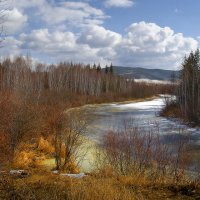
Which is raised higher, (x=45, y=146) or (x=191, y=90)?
(x=191, y=90)

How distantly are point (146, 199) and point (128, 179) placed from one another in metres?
2.00

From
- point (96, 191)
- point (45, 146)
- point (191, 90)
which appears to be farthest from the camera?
point (191, 90)

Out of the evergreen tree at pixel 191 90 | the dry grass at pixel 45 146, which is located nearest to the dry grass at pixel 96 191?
the dry grass at pixel 45 146

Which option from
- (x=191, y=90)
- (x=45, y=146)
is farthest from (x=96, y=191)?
(x=191, y=90)

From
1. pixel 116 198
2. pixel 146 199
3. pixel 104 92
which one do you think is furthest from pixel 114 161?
pixel 104 92

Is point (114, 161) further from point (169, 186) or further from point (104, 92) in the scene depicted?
point (104, 92)

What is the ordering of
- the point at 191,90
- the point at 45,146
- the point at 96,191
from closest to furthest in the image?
the point at 96,191
the point at 45,146
the point at 191,90

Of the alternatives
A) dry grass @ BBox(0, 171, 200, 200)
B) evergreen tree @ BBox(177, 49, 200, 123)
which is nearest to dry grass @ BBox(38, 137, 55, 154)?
dry grass @ BBox(0, 171, 200, 200)

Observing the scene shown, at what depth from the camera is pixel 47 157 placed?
837 inches

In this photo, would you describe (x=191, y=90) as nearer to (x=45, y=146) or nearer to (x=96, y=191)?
(x=45, y=146)

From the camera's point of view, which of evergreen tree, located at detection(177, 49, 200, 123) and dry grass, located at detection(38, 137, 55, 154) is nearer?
dry grass, located at detection(38, 137, 55, 154)

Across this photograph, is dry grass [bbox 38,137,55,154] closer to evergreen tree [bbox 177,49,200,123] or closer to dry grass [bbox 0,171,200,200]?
dry grass [bbox 0,171,200,200]

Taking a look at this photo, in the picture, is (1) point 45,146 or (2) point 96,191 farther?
(1) point 45,146

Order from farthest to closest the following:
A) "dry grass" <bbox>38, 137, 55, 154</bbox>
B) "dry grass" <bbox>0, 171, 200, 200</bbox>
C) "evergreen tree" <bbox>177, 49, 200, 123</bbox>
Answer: "evergreen tree" <bbox>177, 49, 200, 123</bbox> → "dry grass" <bbox>38, 137, 55, 154</bbox> → "dry grass" <bbox>0, 171, 200, 200</bbox>
